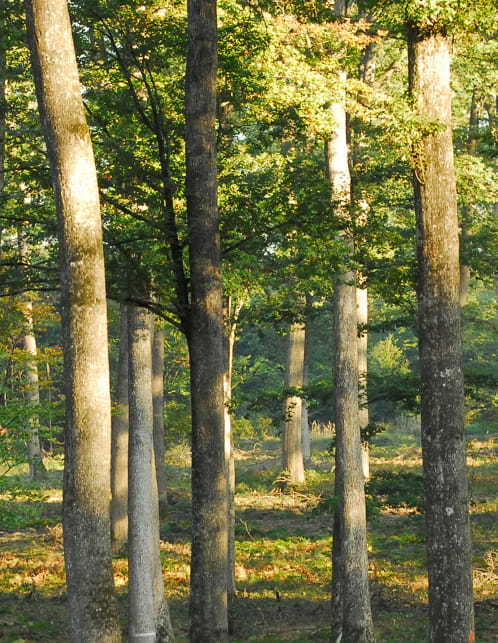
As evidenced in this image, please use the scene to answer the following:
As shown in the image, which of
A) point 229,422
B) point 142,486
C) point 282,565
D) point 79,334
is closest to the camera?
point 79,334

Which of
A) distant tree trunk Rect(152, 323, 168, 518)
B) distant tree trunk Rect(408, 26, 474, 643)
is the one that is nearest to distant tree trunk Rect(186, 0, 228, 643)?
distant tree trunk Rect(408, 26, 474, 643)

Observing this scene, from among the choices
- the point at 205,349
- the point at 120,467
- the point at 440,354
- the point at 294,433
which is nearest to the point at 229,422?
the point at 120,467

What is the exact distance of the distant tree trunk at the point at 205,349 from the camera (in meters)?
9.85

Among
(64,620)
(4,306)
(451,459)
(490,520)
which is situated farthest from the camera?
(490,520)

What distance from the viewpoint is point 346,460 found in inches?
578

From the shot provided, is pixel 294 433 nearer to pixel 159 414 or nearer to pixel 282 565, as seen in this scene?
pixel 159 414

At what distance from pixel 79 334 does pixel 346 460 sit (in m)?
8.09

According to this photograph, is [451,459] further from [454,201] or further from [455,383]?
[454,201]

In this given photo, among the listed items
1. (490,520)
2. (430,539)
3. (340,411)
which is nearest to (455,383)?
(430,539)

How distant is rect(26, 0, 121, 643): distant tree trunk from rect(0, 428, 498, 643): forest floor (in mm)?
5422

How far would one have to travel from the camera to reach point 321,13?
44.8 feet

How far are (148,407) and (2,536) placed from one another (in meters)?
12.4

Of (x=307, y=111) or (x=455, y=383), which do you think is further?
(x=307, y=111)

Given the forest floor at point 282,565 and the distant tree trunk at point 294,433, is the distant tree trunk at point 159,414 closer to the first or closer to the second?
the forest floor at point 282,565
